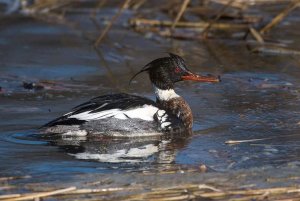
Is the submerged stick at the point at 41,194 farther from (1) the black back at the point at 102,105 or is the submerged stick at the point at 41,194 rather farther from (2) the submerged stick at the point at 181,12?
(2) the submerged stick at the point at 181,12

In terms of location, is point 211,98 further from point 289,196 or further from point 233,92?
point 289,196

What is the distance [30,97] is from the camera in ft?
34.5

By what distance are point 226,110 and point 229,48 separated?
3.44 meters

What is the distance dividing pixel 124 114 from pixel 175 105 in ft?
2.71

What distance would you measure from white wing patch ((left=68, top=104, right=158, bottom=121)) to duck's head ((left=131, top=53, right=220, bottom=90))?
567mm

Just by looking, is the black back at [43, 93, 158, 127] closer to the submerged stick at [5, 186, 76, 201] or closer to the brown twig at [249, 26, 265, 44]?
the submerged stick at [5, 186, 76, 201]

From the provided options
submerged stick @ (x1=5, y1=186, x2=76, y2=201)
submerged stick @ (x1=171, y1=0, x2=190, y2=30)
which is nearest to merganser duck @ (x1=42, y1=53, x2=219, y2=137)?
submerged stick @ (x1=5, y1=186, x2=76, y2=201)

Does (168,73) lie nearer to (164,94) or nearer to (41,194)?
(164,94)

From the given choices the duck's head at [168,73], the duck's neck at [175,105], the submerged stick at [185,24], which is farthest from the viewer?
the submerged stick at [185,24]

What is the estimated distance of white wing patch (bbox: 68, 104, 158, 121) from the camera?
8.84m

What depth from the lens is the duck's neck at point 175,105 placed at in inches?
368

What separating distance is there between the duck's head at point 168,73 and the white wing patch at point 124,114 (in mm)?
567

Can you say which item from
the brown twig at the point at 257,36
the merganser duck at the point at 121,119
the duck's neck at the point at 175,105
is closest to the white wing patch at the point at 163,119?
the merganser duck at the point at 121,119

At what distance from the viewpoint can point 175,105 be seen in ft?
31.4
